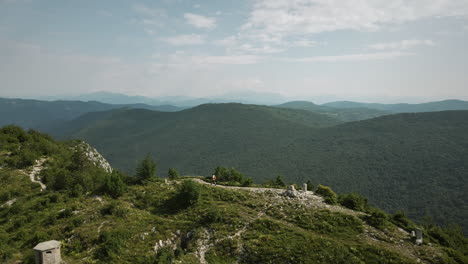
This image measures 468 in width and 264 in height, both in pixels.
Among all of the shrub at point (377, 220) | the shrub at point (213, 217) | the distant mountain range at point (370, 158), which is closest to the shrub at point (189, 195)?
the shrub at point (213, 217)

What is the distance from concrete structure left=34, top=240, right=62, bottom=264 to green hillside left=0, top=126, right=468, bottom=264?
1.29 m

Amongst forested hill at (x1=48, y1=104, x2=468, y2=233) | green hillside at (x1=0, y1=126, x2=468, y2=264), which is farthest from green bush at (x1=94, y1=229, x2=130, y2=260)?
forested hill at (x1=48, y1=104, x2=468, y2=233)

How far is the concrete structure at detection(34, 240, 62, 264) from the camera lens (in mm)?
17031

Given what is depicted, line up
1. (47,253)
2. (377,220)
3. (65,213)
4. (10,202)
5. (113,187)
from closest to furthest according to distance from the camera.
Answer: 1. (47,253)
2. (65,213)
3. (377,220)
4. (10,202)
5. (113,187)

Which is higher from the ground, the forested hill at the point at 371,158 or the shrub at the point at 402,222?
the shrub at the point at 402,222

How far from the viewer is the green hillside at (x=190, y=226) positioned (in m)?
19.8

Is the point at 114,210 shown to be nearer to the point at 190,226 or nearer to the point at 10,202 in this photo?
the point at 190,226

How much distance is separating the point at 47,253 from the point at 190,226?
1163 centimetres

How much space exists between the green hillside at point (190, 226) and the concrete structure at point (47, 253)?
129 cm

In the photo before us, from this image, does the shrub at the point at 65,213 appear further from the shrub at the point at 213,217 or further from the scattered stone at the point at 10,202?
the shrub at the point at 213,217

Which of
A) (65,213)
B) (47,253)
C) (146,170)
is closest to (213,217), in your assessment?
(47,253)

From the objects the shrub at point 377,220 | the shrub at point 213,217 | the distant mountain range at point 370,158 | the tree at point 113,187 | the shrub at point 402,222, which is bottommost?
the distant mountain range at point 370,158

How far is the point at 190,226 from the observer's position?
23.8m

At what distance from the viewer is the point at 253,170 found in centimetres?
14188
